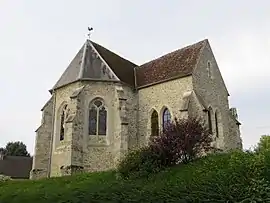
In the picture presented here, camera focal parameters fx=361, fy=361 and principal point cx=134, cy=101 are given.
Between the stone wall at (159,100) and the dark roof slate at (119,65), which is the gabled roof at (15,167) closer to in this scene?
the dark roof slate at (119,65)

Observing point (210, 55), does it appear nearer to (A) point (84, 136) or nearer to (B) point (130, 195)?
(A) point (84, 136)

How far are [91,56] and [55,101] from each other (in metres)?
4.27

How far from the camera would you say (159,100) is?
2520 centimetres

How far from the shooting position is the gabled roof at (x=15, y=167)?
1594 inches

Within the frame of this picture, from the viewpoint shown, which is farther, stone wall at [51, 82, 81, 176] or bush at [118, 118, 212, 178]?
stone wall at [51, 82, 81, 176]

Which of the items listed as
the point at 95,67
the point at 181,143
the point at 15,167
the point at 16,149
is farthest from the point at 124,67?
the point at 16,149

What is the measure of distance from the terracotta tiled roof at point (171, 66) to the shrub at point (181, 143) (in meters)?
8.25

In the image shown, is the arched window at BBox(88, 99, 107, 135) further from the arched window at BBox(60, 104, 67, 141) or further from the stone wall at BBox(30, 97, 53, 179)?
the stone wall at BBox(30, 97, 53, 179)

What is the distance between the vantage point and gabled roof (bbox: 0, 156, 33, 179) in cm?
4050

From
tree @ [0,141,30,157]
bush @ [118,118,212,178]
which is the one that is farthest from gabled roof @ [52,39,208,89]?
tree @ [0,141,30,157]

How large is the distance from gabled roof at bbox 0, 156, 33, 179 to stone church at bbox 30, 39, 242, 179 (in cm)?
1711

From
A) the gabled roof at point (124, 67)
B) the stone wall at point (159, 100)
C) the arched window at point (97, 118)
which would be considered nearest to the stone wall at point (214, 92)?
the gabled roof at point (124, 67)

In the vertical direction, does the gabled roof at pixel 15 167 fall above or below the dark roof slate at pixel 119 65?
below

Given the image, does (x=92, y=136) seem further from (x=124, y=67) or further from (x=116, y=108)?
(x=124, y=67)
